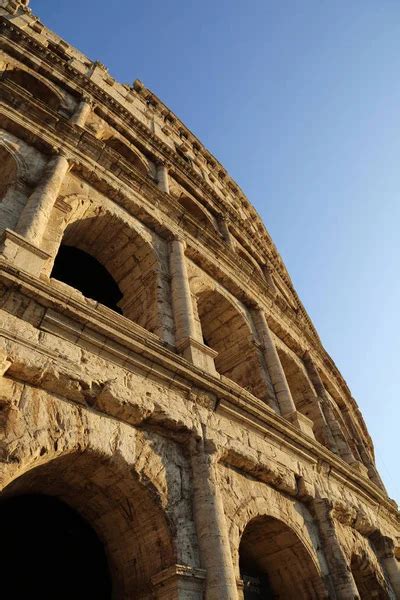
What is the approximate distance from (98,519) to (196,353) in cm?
261

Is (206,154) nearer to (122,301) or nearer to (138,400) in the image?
(122,301)

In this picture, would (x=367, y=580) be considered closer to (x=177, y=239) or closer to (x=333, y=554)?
(x=333, y=554)

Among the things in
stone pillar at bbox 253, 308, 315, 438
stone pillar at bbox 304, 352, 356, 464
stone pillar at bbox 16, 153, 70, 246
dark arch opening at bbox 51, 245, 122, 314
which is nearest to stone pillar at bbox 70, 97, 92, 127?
stone pillar at bbox 16, 153, 70, 246

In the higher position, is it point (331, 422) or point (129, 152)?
point (129, 152)

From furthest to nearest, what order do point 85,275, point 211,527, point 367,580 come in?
point 85,275 < point 367,580 < point 211,527

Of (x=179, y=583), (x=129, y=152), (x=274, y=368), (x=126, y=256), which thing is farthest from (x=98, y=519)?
(x=129, y=152)

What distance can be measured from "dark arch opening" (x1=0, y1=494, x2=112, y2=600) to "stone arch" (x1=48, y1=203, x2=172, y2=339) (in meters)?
3.40

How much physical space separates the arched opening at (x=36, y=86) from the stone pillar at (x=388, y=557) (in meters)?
12.1

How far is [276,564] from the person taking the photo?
245 inches

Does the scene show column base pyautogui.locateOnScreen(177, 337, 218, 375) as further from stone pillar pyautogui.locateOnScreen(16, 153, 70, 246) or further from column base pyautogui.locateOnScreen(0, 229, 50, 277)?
stone pillar pyautogui.locateOnScreen(16, 153, 70, 246)

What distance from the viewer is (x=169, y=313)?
290 inches

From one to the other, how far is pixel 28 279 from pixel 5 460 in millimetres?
1808

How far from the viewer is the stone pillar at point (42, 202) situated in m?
5.72

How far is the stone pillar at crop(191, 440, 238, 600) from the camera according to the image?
415cm
